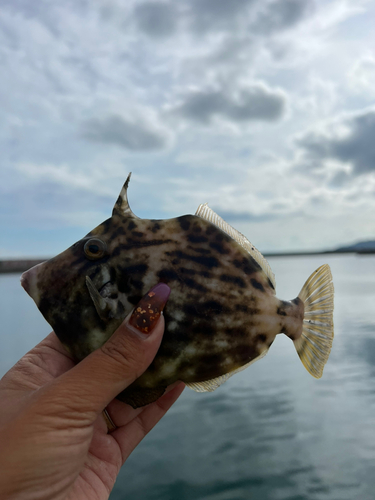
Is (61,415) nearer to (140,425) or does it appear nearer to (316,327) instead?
(140,425)

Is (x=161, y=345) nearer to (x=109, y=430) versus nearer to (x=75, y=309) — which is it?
(x=75, y=309)

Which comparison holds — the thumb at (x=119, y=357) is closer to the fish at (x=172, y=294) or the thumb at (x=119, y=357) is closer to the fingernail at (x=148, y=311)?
the fingernail at (x=148, y=311)

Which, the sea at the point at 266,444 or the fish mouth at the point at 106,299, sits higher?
the fish mouth at the point at 106,299

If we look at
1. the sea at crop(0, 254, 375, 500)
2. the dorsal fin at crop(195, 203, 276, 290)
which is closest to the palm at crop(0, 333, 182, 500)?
the dorsal fin at crop(195, 203, 276, 290)

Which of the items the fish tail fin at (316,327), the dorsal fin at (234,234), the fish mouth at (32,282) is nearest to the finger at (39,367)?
the fish mouth at (32,282)

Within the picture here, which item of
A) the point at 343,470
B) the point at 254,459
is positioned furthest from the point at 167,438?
the point at 343,470
